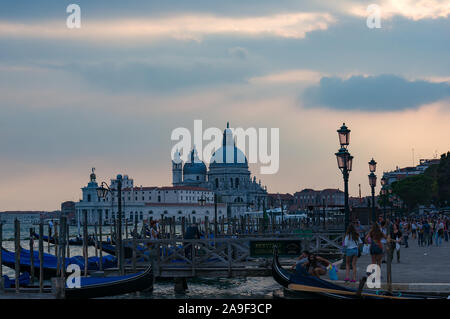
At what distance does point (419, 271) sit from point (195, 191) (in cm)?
14264

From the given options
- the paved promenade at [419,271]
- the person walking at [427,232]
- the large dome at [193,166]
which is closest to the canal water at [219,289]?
the paved promenade at [419,271]

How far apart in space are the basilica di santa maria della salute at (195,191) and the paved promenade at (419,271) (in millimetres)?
124443

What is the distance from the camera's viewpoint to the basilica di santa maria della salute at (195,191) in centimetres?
14625

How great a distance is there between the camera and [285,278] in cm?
1375

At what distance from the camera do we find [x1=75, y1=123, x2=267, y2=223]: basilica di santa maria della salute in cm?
14625

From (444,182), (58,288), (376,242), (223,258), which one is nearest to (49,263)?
(223,258)

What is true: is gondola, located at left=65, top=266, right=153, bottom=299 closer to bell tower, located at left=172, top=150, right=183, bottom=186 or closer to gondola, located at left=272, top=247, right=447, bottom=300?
gondola, located at left=272, top=247, right=447, bottom=300

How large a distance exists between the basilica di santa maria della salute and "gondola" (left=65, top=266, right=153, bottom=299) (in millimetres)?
126993

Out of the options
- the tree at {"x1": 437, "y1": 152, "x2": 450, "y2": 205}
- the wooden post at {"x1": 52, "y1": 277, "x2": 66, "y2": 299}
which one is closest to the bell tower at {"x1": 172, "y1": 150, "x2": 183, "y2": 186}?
the tree at {"x1": 437, "y1": 152, "x2": 450, "y2": 205}

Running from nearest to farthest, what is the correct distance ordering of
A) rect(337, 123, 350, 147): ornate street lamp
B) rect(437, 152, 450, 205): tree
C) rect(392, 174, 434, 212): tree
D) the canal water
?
Answer: rect(337, 123, 350, 147): ornate street lamp, the canal water, rect(437, 152, 450, 205): tree, rect(392, 174, 434, 212): tree

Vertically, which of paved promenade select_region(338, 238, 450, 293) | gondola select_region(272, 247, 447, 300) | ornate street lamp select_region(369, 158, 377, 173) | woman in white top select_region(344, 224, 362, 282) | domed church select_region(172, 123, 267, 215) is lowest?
paved promenade select_region(338, 238, 450, 293)

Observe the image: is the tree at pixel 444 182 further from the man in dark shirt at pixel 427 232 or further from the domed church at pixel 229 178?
the domed church at pixel 229 178
